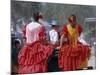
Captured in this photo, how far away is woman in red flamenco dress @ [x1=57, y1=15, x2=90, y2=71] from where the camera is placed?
1175 mm

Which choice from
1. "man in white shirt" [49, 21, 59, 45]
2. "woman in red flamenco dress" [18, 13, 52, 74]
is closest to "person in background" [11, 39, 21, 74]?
"woman in red flamenco dress" [18, 13, 52, 74]

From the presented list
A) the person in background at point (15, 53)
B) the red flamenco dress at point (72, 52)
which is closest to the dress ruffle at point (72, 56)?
the red flamenco dress at point (72, 52)

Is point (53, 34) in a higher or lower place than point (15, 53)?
higher

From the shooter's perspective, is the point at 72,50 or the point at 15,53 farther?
the point at 72,50

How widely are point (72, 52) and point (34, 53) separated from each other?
0.24 meters

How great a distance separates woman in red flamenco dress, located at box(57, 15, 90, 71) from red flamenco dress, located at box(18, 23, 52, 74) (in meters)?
0.09

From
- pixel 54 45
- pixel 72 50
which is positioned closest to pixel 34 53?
pixel 54 45

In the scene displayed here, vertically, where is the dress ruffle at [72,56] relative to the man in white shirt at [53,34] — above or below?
below

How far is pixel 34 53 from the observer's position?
112 cm

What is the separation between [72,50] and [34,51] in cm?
24

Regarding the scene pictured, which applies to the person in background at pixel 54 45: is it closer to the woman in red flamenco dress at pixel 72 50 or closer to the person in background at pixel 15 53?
the woman in red flamenco dress at pixel 72 50

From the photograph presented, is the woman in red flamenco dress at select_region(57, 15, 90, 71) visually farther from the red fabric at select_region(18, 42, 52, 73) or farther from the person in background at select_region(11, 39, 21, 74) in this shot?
the person in background at select_region(11, 39, 21, 74)

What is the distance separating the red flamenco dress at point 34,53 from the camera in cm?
110

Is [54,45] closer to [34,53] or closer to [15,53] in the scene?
[34,53]
